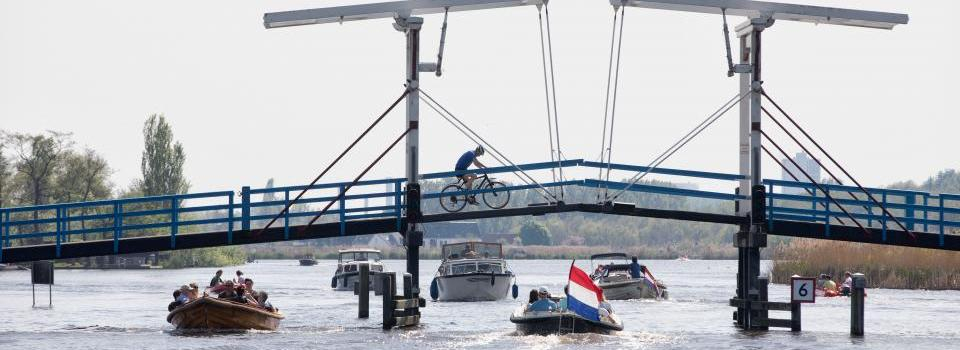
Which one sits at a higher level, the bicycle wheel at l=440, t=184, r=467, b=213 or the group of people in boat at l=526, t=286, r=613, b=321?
the bicycle wheel at l=440, t=184, r=467, b=213

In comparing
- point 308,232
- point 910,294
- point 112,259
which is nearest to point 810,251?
point 910,294

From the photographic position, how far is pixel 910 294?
A: 6128 cm

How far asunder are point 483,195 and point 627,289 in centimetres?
2307

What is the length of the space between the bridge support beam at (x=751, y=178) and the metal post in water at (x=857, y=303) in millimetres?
2271

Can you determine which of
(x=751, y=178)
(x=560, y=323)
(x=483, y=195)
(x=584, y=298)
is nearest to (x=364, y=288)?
(x=483, y=195)

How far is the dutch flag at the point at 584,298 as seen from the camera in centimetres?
→ 3438

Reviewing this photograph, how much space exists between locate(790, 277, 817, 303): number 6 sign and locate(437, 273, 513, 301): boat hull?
2497cm

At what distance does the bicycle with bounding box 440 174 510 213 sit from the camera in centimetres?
3791

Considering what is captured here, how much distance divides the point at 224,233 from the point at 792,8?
51.3ft

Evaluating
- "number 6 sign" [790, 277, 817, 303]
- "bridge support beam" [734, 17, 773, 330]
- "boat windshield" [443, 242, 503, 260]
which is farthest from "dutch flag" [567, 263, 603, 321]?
"boat windshield" [443, 242, 503, 260]

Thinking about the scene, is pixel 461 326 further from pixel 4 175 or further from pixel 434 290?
pixel 4 175

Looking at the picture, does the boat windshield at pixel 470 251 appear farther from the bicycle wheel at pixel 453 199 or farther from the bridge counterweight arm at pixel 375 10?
the bridge counterweight arm at pixel 375 10

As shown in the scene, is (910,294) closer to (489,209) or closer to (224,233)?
(489,209)

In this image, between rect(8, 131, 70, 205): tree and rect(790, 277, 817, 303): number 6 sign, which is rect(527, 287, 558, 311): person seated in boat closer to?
rect(790, 277, 817, 303): number 6 sign
